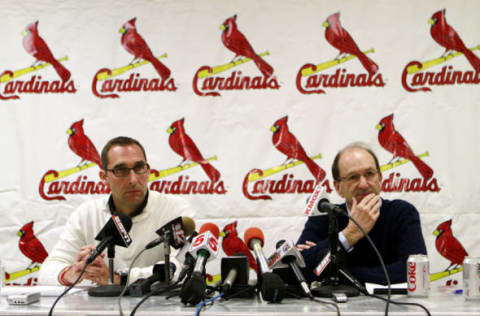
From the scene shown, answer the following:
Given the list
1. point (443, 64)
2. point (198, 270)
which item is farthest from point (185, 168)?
point (443, 64)

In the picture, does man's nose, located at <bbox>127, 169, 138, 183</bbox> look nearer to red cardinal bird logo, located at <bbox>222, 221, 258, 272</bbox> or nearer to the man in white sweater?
the man in white sweater

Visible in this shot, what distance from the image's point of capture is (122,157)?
2.66m

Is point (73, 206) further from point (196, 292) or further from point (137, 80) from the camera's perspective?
point (196, 292)

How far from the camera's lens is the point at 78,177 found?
332 cm

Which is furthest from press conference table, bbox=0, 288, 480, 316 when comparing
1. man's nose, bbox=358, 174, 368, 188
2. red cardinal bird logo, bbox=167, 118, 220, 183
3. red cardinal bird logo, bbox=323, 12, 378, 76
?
red cardinal bird logo, bbox=323, 12, 378, 76

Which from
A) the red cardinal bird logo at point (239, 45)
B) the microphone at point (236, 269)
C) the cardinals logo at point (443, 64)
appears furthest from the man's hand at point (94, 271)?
the cardinals logo at point (443, 64)

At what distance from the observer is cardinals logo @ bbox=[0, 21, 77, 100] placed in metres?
3.38

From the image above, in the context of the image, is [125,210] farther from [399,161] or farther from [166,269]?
[399,161]

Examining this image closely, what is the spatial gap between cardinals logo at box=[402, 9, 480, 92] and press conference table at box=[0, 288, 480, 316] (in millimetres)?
1857

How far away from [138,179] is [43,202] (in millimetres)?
1047

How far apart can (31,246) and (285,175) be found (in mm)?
1858

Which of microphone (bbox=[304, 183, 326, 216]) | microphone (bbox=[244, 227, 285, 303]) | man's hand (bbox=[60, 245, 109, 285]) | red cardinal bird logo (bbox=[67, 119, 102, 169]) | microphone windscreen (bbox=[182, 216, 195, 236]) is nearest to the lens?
microphone (bbox=[244, 227, 285, 303])

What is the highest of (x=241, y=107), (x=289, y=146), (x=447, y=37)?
(x=447, y=37)

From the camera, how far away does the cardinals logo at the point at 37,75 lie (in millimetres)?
3377
